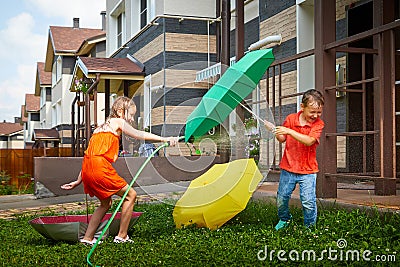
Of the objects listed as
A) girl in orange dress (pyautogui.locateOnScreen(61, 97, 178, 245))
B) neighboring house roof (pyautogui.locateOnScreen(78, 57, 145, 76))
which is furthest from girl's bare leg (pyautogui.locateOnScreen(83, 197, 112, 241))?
neighboring house roof (pyautogui.locateOnScreen(78, 57, 145, 76))

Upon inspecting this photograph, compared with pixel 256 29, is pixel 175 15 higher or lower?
higher

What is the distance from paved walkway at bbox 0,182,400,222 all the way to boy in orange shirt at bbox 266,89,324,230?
484mm

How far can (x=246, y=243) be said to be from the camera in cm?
493

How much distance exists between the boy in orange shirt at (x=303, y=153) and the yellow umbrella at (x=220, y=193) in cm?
32

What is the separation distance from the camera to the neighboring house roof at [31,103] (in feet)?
161

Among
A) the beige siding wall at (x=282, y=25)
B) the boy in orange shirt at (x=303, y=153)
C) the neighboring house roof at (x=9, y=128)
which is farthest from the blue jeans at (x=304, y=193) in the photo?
the neighboring house roof at (x=9, y=128)

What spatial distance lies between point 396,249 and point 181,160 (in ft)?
8.18

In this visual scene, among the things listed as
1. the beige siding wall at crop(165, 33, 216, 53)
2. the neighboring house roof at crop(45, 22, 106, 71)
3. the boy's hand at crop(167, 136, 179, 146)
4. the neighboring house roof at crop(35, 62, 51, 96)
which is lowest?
the boy's hand at crop(167, 136, 179, 146)

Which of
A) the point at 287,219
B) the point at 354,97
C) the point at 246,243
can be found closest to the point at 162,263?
the point at 246,243

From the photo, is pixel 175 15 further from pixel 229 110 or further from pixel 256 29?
pixel 229 110

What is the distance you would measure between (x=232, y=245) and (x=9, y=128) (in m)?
67.7

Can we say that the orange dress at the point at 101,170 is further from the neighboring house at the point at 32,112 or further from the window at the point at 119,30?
the neighboring house at the point at 32,112

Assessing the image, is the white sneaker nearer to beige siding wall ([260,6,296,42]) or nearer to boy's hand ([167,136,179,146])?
boy's hand ([167,136,179,146])

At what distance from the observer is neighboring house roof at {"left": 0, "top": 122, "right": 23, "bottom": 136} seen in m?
66.9
